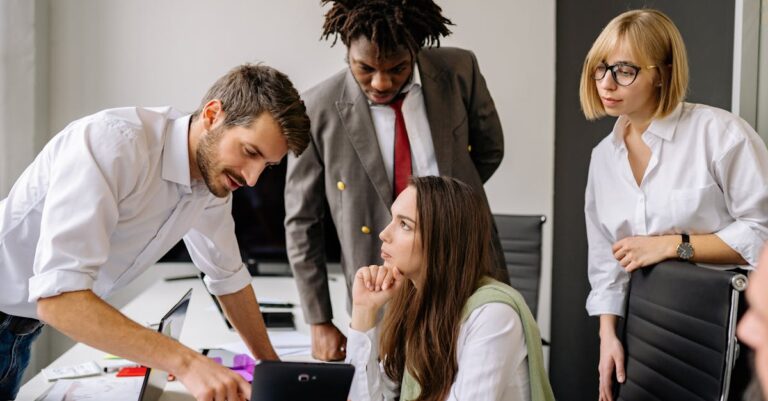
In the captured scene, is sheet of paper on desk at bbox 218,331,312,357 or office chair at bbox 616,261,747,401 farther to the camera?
sheet of paper on desk at bbox 218,331,312,357

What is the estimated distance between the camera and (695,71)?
1.91m

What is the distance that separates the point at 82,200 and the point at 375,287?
67cm

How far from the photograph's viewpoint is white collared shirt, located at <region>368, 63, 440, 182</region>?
2004 millimetres

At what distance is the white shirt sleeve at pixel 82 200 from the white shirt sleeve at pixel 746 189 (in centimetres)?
121

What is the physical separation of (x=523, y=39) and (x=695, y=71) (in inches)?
75.3

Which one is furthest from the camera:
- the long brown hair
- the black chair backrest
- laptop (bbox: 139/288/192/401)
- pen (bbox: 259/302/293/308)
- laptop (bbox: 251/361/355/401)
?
the black chair backrest

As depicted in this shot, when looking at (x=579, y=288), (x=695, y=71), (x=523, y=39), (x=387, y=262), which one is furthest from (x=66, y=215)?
(x=523, y=39)

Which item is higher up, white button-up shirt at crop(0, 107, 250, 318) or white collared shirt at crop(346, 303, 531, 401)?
white button-up shirt at crop(0, 107, 250, 318)

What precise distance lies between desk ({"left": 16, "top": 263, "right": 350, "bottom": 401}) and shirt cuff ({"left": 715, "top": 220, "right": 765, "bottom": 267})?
3.54 feet

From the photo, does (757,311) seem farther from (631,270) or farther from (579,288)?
(579,288)

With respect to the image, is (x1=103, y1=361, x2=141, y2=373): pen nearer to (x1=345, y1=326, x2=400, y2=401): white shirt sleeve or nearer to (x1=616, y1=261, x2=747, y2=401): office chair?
(x1=345, y1=326, x2=400, y2=401): white shirt sleeve

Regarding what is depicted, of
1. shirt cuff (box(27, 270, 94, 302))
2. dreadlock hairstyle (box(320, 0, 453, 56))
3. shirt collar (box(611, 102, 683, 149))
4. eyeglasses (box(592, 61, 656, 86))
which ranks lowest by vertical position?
shirt cuff (box(27, 270, 94, 302))

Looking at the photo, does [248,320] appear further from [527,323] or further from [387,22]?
[387,22]

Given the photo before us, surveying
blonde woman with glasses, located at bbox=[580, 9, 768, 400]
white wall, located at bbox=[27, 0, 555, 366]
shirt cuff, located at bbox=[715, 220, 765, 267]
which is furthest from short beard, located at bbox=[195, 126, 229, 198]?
white wall, located at bbox=[27, 0, 555, 366]
